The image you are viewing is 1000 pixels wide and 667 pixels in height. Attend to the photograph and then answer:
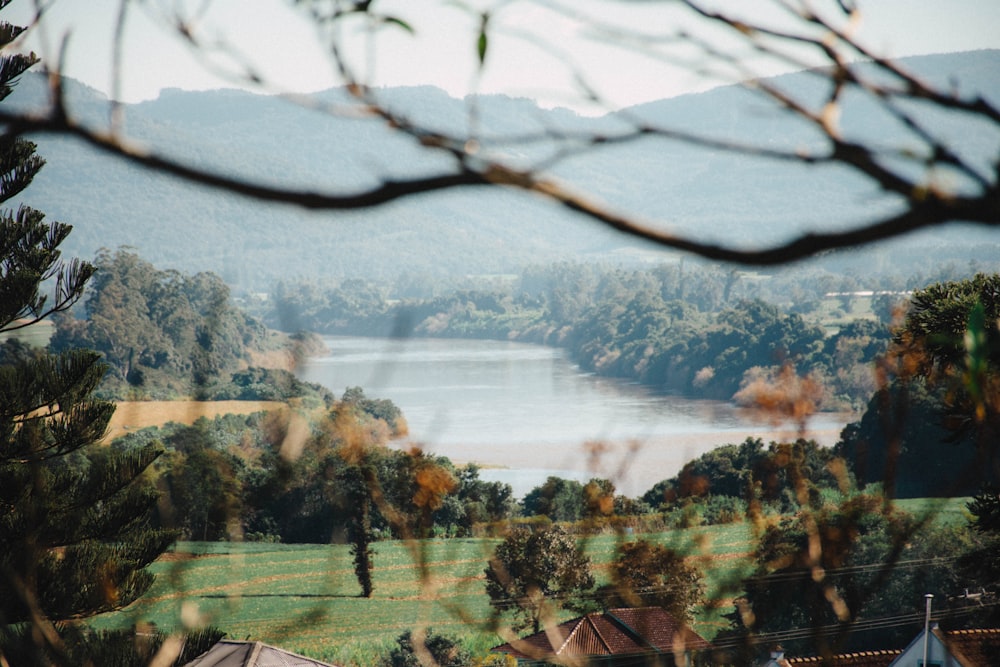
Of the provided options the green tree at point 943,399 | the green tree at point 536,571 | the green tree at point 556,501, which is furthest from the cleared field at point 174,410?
the green tree at point 943,399

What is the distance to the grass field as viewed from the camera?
9.23m

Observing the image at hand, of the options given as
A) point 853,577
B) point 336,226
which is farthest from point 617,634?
point 336,226

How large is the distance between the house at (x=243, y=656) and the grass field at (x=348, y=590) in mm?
3375

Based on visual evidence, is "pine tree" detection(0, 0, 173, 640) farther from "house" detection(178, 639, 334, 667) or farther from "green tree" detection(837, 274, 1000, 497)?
"green tree" detection(837, 274, 1000, 497)

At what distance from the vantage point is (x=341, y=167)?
27.7 meters

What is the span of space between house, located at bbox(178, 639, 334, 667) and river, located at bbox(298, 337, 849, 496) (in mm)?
5610

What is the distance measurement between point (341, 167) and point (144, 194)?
7141mm

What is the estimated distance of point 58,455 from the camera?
4.83 metres

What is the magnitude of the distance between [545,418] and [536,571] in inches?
365

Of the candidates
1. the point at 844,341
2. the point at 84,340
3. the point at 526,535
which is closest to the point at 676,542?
the point at 526,535

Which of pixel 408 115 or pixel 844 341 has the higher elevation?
pixel 408 115

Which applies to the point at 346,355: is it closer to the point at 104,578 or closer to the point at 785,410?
the point at 785,410

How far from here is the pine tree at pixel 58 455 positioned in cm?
446

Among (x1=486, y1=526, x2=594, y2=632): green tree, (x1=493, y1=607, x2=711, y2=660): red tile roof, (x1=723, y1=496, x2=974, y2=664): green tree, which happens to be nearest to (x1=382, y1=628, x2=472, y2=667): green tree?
Result: (x1=486, y1=526, x2=594, y2=632): green tree
